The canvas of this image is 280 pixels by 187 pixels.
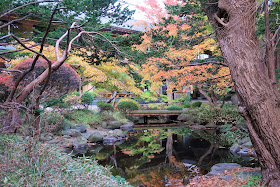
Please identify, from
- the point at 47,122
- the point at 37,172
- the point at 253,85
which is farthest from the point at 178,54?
the point at 37,172

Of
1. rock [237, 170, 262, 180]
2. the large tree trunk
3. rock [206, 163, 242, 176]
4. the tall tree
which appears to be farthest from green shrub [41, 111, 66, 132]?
rock [206, 163, 242, 176]

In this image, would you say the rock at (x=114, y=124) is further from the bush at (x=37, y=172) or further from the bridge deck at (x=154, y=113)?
the bush at (x=37, y=172)

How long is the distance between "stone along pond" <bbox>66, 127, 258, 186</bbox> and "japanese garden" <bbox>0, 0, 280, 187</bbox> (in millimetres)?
35

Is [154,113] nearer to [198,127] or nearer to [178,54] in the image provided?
[198,127]

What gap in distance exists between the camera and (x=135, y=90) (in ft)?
44.1

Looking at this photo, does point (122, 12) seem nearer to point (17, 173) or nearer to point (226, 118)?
point (17, 173)

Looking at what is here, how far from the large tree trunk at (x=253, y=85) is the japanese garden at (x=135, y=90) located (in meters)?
0.02

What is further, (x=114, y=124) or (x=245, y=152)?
(x=114, y=124)

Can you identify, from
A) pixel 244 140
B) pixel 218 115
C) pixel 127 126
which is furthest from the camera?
pixel 127 126

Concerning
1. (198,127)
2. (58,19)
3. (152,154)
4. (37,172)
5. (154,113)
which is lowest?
(152,154)

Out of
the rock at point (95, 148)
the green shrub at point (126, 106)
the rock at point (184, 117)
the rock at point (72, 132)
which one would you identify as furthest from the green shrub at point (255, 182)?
the green shrub at point (126, 106)

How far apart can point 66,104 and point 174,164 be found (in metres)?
7.09

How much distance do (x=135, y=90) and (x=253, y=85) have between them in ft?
32.4

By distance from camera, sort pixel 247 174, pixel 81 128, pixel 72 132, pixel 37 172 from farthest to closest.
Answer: pixel 81 128 < pixel 72 132 < pixel 247 174 < pixel 37 172
